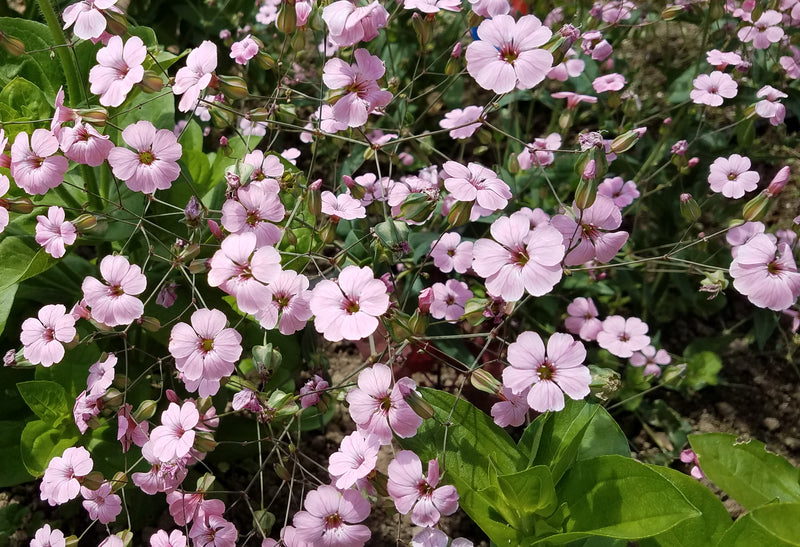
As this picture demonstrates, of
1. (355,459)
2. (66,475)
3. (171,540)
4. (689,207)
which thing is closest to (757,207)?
(689,207)

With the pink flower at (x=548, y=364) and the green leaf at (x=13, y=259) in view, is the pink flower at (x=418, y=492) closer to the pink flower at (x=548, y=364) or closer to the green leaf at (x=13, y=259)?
the pink flower at (x=548, y=364)

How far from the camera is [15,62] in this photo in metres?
1.48

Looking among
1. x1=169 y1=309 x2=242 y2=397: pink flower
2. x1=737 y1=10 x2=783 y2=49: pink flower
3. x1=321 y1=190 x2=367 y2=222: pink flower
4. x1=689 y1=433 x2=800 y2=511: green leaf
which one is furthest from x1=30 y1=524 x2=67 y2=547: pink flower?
x1=737 y1=10 x2=783 y2=49: pink flower

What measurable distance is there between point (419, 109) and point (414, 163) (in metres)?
0.26

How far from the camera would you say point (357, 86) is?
110 cm

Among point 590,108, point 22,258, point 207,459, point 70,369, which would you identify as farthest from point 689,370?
point 22,258

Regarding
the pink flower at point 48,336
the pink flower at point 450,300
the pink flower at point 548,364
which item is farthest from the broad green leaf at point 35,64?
the pink flower at point 548,364

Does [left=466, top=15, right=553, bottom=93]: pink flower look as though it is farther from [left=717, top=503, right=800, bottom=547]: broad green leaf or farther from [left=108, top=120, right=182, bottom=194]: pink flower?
[left=717, top=503, right=800, bottom=547]: broad green leaf

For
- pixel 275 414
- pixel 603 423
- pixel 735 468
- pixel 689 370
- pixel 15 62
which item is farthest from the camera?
pixel 689 370

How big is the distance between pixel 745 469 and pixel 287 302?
93 centimetres

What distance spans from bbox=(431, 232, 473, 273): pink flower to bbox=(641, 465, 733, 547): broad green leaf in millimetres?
487

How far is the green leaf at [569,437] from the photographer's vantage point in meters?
1.11

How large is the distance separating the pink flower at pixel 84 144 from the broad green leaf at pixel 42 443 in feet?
1.74

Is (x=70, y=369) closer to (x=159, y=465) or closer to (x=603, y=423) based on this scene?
(x=159, y=465)
